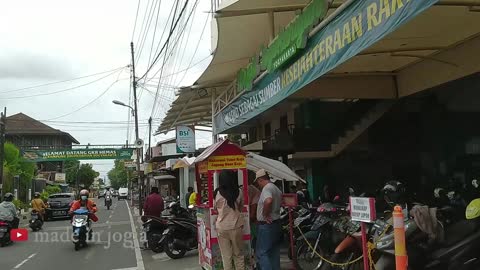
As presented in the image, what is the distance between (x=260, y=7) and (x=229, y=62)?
3938 mm

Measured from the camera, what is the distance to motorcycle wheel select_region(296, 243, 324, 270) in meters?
9.20

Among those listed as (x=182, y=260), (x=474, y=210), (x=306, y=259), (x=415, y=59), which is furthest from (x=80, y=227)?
(x=474, y=210)

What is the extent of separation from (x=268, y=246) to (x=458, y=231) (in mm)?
2861

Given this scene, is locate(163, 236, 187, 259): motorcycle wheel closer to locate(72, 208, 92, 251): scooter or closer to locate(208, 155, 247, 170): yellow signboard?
locate(72, 208, 92, 251): scooter

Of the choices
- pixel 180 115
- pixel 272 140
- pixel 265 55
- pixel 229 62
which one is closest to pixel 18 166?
pixel 180 115

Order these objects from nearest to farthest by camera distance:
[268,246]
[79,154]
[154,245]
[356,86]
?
[268,246]
[356,86]
[154,245]
[79,154]

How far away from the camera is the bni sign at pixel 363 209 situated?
561 cm

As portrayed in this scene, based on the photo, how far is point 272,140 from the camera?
17172 millimetres

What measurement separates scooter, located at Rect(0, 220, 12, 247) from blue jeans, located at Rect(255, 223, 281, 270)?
11340mm

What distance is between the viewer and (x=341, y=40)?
6332 mm

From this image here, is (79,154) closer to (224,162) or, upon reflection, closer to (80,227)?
(80,227)

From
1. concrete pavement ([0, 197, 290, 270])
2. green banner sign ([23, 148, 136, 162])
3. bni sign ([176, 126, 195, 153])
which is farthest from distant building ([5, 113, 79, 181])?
concrete pavement ([0, 197, 290, 270])

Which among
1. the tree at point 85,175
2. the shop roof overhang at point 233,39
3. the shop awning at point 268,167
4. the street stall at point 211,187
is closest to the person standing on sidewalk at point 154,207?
the shop roof overhang at point 233,39

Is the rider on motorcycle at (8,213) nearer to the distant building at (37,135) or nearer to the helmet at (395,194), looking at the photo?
the helmet at (395,194)
